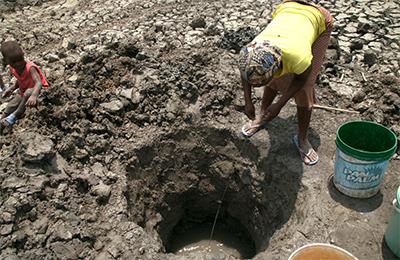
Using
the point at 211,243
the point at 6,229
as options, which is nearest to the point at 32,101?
the point at 6,229

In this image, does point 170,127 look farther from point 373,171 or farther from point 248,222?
point 373,171

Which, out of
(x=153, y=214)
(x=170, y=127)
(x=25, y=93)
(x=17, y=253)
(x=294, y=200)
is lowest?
(x=153, y=214)

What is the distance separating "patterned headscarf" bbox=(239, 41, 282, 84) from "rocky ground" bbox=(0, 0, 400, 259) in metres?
1.08

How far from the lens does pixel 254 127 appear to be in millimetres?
3781

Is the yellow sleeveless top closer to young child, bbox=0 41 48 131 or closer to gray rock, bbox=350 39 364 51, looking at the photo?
gray rock, bbox=350 39 364 51

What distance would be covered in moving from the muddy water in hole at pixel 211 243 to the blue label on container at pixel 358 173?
1.50m

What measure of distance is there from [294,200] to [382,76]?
1.76m

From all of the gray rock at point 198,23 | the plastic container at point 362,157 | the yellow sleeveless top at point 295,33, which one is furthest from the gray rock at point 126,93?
the plastic container at point 362,157

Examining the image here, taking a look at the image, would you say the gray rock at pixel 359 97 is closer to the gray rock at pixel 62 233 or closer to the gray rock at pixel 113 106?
the gray rock at pixel 113 106

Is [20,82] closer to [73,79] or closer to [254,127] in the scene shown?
[73,79]

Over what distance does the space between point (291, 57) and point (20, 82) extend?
2509 mm

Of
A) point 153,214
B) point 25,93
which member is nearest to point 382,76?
point 153,214

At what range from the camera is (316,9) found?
10.5ft

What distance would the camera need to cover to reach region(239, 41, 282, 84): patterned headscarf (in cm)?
272
